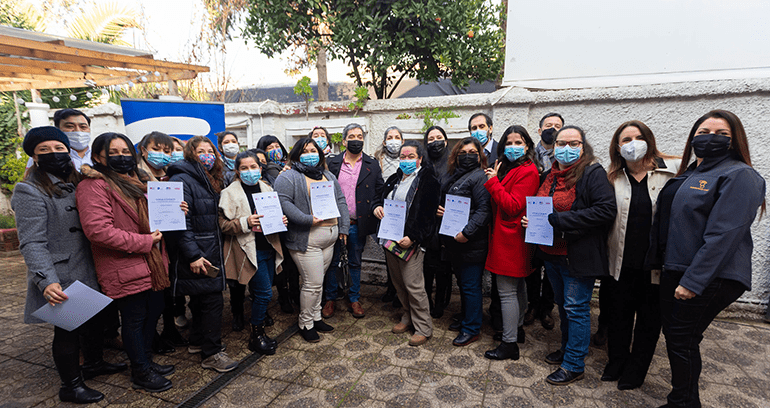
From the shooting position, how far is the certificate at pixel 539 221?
9.40 ft

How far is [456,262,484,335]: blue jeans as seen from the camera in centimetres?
342

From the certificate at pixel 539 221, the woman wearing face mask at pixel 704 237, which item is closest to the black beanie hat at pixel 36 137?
the certificate at pixel 539 221

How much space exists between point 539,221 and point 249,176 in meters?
2.57

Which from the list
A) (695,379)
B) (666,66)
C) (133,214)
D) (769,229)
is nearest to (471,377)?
(695,379)

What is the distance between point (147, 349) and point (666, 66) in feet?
21.6

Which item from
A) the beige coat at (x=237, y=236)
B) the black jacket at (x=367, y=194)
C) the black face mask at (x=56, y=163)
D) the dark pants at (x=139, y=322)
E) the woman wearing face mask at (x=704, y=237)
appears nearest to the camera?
the woman wearing face mask at (x=704, y=237)

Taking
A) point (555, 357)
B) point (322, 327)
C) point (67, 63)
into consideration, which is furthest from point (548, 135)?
point (67, 63)

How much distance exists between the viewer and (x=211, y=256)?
3.05 metres

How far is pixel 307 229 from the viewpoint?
11.5ft

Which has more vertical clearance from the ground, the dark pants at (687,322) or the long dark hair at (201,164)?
the long dark hair at (201,164)

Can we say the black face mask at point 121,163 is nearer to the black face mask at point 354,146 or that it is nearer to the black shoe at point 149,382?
the black shoe at point 149,382

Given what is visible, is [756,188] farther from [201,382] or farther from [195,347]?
[195,347]

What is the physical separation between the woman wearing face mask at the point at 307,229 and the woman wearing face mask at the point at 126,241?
1097mm

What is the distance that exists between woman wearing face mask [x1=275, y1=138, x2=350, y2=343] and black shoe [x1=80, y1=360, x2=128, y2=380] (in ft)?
5.17
